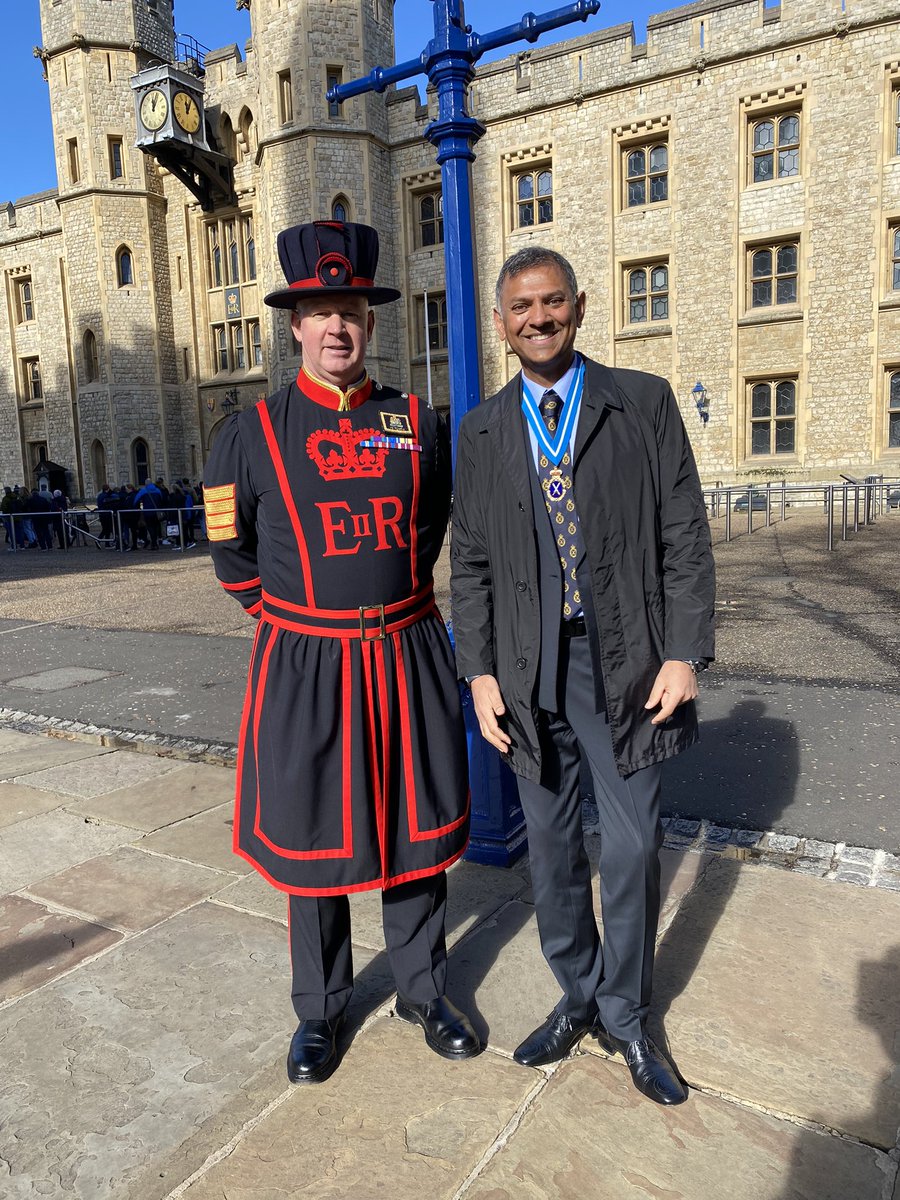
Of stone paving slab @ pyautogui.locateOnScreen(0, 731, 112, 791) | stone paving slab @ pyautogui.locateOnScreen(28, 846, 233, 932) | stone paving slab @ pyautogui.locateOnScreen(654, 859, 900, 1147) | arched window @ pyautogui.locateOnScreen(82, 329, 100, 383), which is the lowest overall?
stone paving slab @ pyautogui.locateOnScreen(0, 731, 112, 791)

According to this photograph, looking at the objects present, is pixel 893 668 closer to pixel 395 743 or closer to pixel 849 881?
pixel 849 881

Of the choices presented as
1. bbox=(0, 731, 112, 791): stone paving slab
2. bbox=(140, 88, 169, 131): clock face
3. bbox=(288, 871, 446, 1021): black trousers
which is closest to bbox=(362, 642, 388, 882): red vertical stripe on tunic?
bbox=(288, 871, 446, 1021): black trousers

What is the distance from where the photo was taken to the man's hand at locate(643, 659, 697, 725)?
1.90 metres

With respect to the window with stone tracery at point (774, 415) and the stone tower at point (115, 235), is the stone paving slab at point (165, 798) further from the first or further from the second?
the stone tower at point (115, 235)

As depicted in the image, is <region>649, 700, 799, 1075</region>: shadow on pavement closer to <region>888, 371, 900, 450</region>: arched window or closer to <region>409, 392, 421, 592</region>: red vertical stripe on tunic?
<region>409, 392, 421, 592</region>: red vertical stripe on tunic

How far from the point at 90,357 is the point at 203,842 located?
1049 inches

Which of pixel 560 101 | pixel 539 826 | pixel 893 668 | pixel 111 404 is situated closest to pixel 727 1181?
pixel 539 826

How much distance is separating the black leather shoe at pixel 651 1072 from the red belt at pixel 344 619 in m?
1.11

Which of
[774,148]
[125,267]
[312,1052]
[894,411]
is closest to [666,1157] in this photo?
[312,1052]

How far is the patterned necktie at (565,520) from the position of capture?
1.97m

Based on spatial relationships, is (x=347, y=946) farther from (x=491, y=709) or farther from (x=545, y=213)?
(x=545, y=213)

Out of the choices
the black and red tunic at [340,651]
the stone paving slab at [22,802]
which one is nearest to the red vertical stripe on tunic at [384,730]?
the black and red tunic at [340,651]

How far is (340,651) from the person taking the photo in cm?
208

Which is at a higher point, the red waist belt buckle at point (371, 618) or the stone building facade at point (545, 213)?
the stone building facade at point (545, 213)
